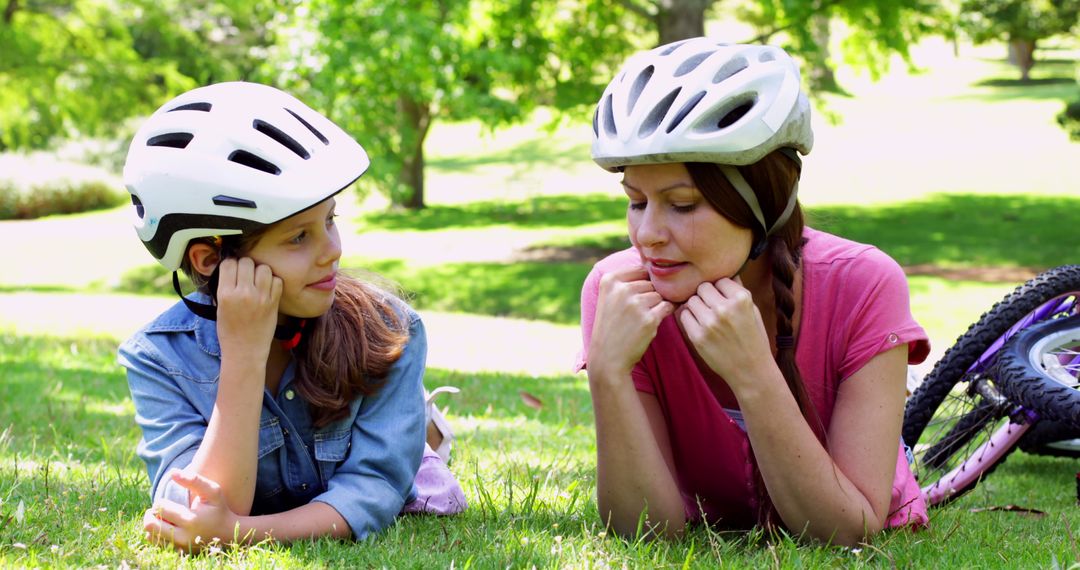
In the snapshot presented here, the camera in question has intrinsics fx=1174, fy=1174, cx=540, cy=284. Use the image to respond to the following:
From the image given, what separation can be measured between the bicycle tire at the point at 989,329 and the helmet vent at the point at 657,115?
2.04 meters

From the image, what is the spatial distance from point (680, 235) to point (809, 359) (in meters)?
0.63

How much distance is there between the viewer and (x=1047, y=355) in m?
4.75

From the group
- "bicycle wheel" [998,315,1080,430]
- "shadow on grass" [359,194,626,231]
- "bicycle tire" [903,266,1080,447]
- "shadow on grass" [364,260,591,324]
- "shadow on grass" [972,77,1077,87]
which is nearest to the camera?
"bicycle wheel" [998,315,1080,430]

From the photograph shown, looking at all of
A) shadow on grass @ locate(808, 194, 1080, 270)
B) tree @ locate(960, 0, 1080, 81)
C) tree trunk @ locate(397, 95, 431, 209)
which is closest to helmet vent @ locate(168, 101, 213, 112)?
tree @ locate(960, 0, 1080, 81)

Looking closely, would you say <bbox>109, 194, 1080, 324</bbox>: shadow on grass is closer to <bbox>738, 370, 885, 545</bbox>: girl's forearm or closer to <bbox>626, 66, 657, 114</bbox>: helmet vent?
<bbox>626, 66, 657, 114</bbox>: helmet vent

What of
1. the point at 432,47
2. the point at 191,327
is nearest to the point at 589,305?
the point at 191,327

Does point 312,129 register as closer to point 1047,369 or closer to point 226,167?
point 226,167

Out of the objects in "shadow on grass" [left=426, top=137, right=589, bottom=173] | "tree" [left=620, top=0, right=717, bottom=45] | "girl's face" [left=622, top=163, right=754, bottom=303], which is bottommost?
"shadow on grass" [left=426, top=137, right=589, bottom=173]

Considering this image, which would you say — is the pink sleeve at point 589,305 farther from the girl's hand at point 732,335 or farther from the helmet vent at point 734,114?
the helmet vent at point 734,114

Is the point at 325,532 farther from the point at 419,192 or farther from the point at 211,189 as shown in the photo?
the point at 419,192

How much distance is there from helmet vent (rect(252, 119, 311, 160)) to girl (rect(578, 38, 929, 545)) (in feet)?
3.21

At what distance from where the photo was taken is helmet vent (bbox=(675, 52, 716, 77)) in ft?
12.2

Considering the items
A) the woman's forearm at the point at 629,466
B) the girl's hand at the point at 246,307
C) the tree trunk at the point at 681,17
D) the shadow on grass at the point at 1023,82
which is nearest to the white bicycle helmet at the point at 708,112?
the woman's forearm at the point at 629,466

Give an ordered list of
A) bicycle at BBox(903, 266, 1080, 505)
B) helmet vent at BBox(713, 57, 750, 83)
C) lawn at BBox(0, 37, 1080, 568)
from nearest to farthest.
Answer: helmet vent at BBox(713, 57, 750, 83), lawn at BBox(0, 37, 1080, 568), bicycle at BBox(903, 266, 1080, 505)
